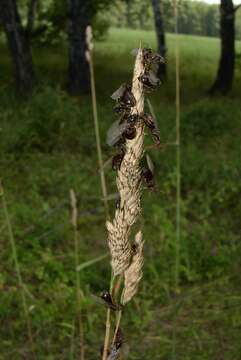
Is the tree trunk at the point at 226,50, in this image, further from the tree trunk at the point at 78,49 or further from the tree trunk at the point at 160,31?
the tree trunk at the point at 78,49

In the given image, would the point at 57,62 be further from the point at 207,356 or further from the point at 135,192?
the point at 135,192

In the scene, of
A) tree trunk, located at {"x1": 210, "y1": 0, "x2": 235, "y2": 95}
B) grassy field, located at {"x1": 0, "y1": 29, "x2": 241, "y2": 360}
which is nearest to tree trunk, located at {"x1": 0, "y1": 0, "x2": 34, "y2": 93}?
grassy field, located at {"x1": 0, "y1": 29, "x2": 241, "y2": 360}

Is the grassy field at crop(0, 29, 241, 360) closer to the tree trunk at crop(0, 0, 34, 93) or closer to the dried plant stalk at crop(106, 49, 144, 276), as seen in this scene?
the dried plant stalk at crop(106, 49, 144, 276)

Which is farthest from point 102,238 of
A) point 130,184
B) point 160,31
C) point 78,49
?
point 160,31

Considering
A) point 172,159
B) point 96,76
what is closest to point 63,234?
point 172,159

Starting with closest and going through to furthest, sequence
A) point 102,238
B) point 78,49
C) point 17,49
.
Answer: point 102,238 → point 17,49 → point 78,49

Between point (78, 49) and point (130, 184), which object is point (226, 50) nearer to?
point (78, 49)
